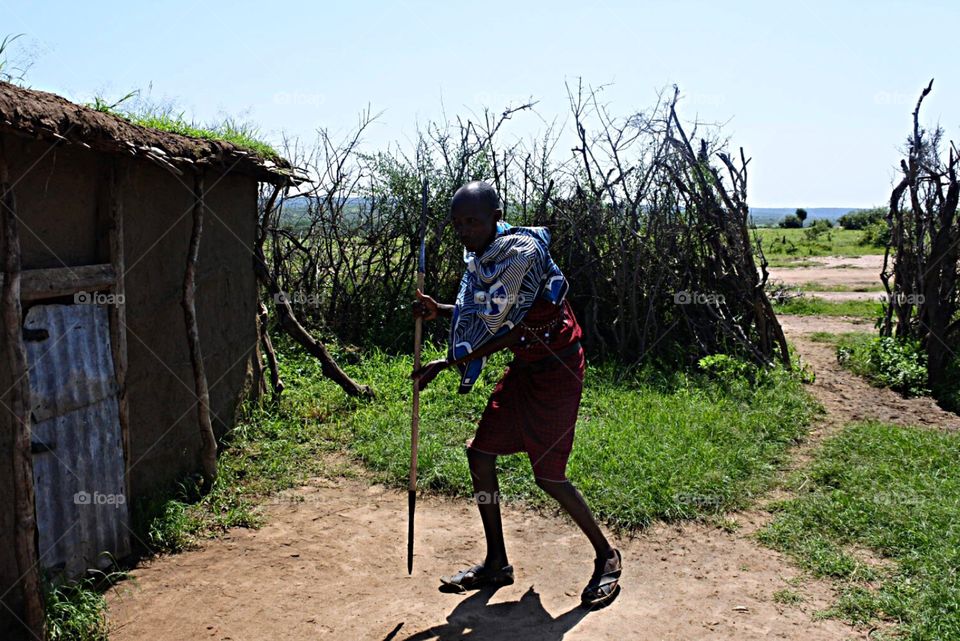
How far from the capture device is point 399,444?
19.3 ft

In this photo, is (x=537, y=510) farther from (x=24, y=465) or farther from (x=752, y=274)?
(x=752, y=274)

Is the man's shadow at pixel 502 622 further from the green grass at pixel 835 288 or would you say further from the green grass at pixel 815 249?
the green grass at pixel 815 249

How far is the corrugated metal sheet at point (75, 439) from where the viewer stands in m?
3.70

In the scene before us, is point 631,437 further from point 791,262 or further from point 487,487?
point 791,262

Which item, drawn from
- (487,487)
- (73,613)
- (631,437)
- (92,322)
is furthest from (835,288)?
(73,613)

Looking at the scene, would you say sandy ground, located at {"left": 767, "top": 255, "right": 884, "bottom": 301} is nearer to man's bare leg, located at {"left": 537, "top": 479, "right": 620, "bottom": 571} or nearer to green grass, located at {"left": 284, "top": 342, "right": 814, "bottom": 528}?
green grass, located at {"left": 284, "top": 342, "right": 814, "bottom": 528}

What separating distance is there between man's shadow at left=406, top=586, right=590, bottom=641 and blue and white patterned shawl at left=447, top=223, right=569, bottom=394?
3.62 feet

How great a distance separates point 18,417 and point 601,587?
2549mm

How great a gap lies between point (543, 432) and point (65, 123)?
2386mm

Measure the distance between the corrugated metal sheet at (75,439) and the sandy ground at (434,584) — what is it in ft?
0.98

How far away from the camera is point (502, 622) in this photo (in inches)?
144

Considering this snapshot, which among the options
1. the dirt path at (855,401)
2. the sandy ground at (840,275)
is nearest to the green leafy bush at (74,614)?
the dirt path at (855,401)

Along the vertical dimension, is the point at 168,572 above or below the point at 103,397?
below

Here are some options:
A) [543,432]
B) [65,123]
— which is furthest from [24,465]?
[543,432]
